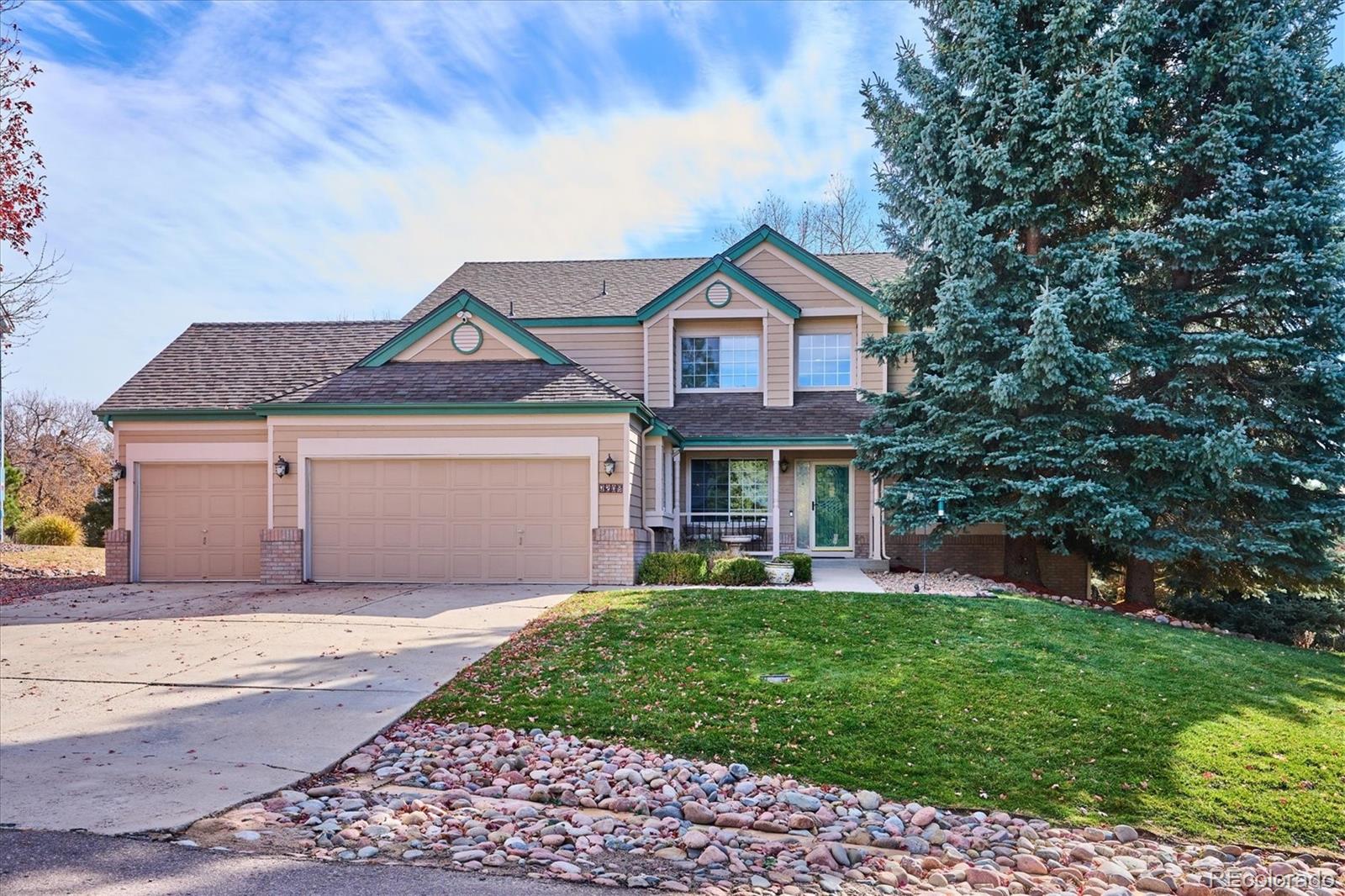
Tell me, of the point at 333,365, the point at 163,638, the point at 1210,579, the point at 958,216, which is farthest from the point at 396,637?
the point at 1210,579

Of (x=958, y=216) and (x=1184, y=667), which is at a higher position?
(x=958, y=216)

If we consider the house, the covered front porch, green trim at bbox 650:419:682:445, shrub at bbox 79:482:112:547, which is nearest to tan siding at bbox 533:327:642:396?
the house

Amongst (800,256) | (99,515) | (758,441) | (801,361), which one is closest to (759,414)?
(758,441)

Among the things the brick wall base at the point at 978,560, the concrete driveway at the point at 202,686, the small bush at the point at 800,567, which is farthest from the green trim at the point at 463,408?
the brick wall base at the point at 978,560

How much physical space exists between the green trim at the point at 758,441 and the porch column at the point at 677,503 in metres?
0.49

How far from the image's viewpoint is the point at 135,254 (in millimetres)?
18359

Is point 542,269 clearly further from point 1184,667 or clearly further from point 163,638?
point 1184,667

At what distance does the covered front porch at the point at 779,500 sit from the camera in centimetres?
1783

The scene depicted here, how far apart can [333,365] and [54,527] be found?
10.4m

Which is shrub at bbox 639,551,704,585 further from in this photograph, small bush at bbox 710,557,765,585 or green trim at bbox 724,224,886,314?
green trim at bbox 724,224,886,314

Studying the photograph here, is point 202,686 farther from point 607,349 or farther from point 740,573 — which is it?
point 607,349

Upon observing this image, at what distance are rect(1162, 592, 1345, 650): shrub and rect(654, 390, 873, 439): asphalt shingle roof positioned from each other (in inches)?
261

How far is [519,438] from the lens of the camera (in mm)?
14461

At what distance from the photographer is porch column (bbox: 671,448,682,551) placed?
1764 centimetres
